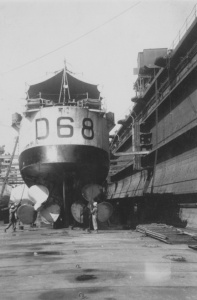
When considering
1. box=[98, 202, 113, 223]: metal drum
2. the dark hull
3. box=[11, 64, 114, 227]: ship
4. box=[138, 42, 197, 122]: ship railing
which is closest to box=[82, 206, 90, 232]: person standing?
box=[11, 64, 114, 227]: ship

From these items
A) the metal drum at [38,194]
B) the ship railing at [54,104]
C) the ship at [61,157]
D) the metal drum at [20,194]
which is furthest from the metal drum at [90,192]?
the metal drum at [20,194]

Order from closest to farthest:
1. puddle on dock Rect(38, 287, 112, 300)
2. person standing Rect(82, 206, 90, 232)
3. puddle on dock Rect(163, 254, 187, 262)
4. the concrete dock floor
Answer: puddle on dock Rect(38, 287, 112, 300), the concrete dock floor, puddle on dock Rect(163, 254, 187, 262), person standing Rect(82, 206, 90, 232)

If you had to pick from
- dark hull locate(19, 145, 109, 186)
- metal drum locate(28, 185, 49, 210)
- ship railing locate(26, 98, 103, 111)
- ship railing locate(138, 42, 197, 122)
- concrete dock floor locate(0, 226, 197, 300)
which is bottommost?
concrete dock floor locate(0, 226, 197, 300)

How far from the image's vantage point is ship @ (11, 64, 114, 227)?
14.4 m

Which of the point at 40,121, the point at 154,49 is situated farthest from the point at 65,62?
the point at 154,49

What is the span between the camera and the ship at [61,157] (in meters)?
14.4

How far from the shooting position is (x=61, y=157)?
14328 millimetres

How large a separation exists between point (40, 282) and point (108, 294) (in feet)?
4.05

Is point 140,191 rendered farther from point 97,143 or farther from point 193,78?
point 193,78

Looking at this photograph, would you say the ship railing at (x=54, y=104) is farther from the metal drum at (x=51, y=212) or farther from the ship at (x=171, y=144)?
the metal drum at (x=51, y=212)

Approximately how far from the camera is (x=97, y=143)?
15250 millimetres

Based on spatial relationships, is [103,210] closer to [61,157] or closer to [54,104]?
[61,157]

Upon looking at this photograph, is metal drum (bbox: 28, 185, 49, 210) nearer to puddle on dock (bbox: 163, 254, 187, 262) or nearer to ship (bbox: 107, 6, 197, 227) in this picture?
ship (bbox: 107, 6, 197, 227)

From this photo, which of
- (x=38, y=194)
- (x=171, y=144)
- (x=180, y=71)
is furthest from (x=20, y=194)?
(x=180, y=71)
